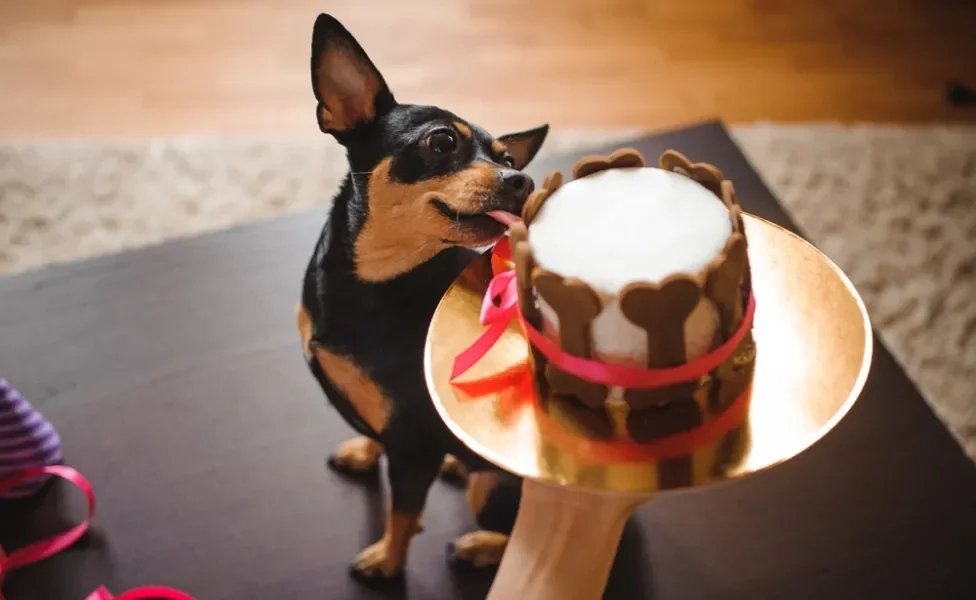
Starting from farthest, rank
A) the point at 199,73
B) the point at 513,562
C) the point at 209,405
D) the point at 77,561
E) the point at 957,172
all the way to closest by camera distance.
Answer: the point at 199,73 < the point at 957,172 < the point at 209,405 < the point at 77,561 < the point at 513,562

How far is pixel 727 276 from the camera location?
1.72 feet

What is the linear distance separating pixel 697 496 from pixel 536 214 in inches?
18.4

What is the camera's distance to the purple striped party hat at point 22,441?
91cm

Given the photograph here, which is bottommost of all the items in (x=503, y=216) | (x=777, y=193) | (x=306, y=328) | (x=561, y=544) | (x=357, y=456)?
(x=777, y=193)

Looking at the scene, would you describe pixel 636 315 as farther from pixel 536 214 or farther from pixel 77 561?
pixel 77 561

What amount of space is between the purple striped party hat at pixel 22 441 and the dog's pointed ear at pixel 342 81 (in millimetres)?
471

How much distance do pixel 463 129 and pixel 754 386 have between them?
26 centimetres

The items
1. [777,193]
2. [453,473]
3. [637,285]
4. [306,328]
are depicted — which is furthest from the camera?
[777,193]

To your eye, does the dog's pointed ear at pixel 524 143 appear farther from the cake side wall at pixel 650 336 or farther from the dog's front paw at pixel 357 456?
the dog's front paw at pixel 357 456

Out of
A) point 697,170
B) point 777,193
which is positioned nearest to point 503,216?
point 697,170

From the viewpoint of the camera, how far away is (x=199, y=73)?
178cm

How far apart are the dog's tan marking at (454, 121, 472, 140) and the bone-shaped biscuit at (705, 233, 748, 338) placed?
21 cm

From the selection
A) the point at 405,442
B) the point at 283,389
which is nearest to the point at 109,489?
the point at 283,389

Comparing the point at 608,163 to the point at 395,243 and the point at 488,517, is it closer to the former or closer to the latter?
the point at 395,243
